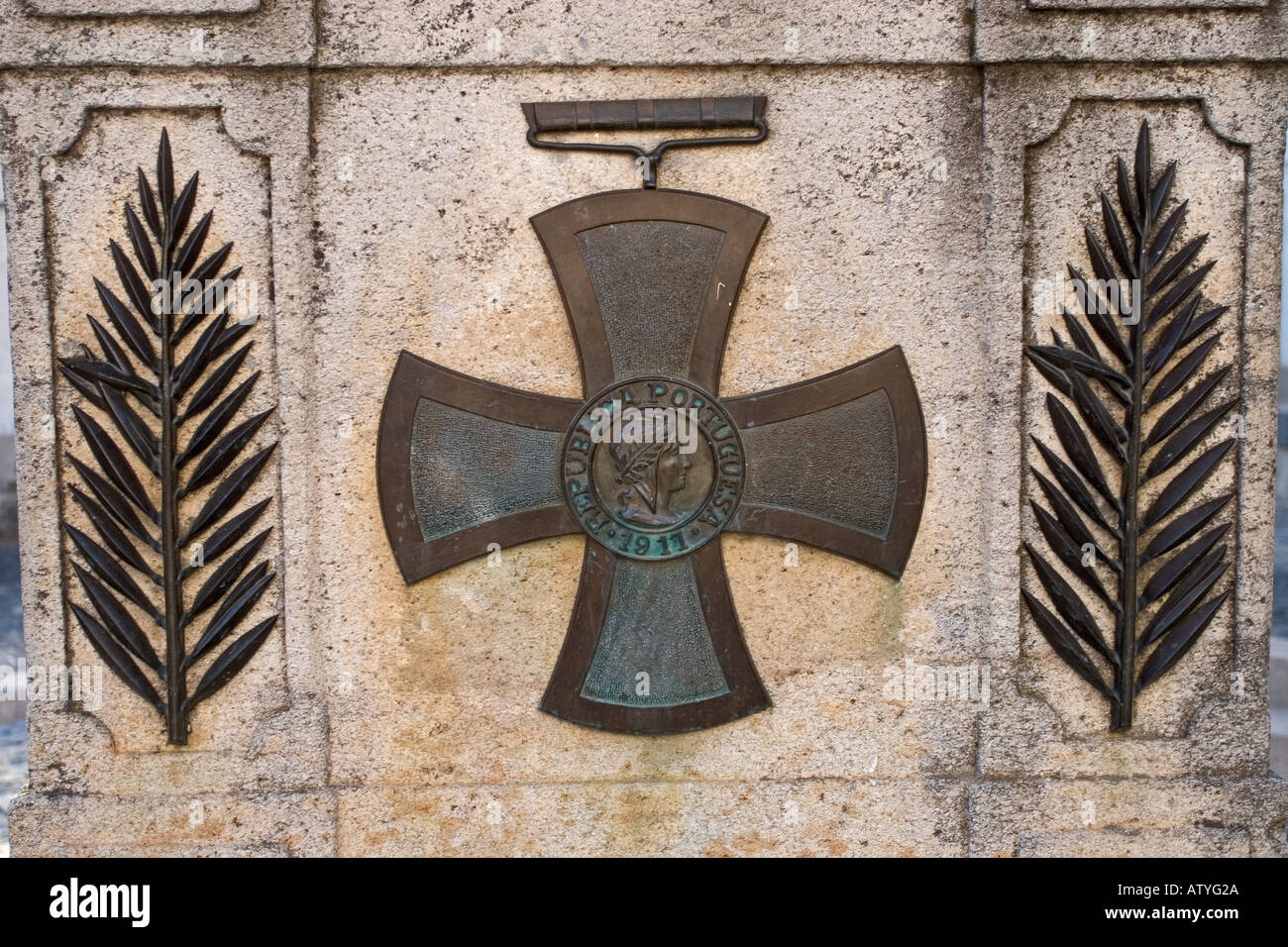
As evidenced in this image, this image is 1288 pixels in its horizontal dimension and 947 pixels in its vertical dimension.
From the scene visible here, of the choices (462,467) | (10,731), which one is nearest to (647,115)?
(462,467)

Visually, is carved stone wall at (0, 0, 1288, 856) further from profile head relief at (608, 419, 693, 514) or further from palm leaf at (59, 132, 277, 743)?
profile head relief at (608, 419, 693, 514)

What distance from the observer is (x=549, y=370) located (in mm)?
3279

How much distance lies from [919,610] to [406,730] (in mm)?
1477

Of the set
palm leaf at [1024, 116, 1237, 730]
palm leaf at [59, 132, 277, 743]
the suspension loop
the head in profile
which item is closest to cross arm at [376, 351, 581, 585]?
the head in profile

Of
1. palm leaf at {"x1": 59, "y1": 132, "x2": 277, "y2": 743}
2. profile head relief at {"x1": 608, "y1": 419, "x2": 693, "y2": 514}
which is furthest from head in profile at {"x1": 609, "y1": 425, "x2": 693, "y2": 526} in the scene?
palm leaf at {"x1": 59, "y1": 132, "x2": 277, "y2": 743}

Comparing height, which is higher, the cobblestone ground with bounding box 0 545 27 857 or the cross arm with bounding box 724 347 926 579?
the cross arm with bounding box 724 347 926 579

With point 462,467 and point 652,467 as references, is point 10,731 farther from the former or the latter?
point 652,467

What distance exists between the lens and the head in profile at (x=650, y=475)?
128 inches

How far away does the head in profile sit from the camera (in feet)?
10.6

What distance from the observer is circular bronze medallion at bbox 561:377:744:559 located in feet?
10.7

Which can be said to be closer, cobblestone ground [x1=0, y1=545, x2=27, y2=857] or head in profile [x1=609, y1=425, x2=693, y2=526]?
head in profile [x1=609, y1=425, x2=693, y2=526]

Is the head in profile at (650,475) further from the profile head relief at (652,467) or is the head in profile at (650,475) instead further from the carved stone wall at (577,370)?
the carved stone wall at (577,370)

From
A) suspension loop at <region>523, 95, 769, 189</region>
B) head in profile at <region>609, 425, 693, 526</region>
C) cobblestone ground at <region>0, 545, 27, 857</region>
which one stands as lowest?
cobblestone ground at <region>0, 545, 27, 857</region>

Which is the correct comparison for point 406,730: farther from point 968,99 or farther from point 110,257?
point 968,99
